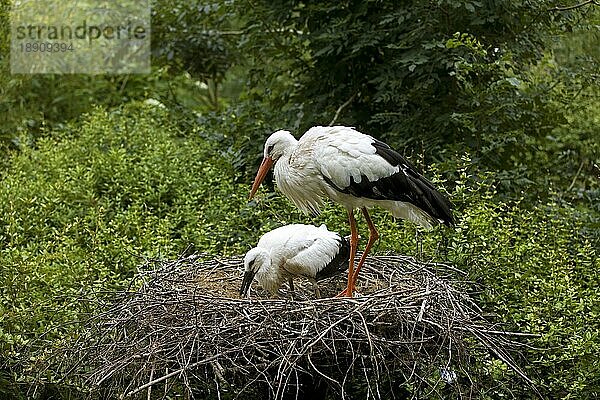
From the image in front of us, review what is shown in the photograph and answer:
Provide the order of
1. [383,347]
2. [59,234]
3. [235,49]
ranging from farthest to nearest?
[235,49] → [59,234] → [383,347]

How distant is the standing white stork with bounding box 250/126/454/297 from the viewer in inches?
179

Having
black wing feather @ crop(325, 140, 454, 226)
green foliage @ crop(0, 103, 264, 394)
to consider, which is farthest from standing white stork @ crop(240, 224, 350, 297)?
green foliage @ crop(0, 103, 264, 394)

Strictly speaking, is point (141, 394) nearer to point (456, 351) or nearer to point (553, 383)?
point (456, 351)

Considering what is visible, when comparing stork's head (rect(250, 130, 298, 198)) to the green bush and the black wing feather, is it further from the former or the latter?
the green bush

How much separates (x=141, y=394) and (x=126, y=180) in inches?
120

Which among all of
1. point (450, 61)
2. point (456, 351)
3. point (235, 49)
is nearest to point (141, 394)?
point (456, 351)

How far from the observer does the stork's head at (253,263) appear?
4.59 m

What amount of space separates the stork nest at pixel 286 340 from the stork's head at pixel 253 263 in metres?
0.15

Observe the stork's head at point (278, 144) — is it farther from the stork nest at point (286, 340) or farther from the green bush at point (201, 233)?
the green bush at point (201, 233)

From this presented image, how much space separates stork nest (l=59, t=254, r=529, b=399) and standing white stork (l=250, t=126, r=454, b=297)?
0.38m

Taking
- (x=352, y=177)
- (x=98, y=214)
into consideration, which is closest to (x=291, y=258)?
(x=352, y=177)

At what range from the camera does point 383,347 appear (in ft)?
13.7

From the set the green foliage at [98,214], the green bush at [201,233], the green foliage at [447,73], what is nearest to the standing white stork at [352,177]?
the green bush at [201,233]

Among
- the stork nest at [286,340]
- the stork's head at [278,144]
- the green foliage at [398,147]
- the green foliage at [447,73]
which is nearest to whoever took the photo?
→ the stork nest at [286,340]
